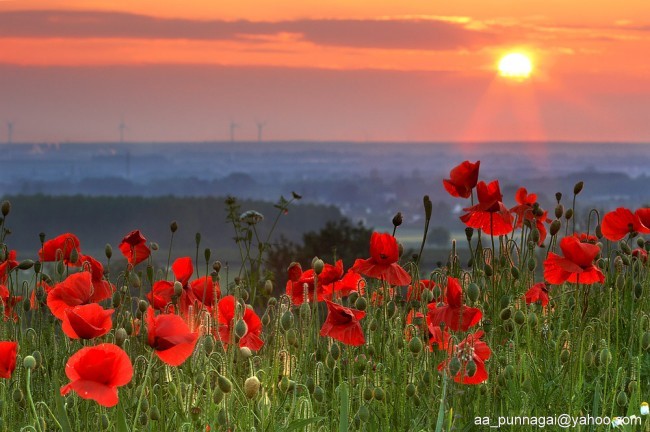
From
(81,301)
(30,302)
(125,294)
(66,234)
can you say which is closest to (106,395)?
(81,301)

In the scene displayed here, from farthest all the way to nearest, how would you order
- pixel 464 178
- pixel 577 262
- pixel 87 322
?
pixel 464 178 → pixel 577 262 → pixel 87 322

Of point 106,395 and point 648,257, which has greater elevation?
point 648,257

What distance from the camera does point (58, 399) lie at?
3139 mm

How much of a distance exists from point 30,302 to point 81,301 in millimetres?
1488

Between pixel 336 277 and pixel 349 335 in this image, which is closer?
pixel 349 335

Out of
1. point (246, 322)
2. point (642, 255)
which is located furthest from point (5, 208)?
point (642, 255)

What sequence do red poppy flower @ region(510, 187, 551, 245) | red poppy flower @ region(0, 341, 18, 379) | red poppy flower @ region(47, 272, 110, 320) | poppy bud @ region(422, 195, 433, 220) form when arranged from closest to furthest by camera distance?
red poppy flower @ region(0, 341, 18, 379), red poppy flower @ region(47, 272, 110, 320), poppy bud @ region(422, 195, 433, 220), red poppy flower @ region(510, 187, 551, 245)

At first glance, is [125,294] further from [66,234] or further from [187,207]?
[187,207]

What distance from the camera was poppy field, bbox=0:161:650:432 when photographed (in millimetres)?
3482

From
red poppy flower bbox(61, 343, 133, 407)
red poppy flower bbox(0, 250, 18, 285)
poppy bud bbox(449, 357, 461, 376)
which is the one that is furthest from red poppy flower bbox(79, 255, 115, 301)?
poppy bud bbox(449, 357, 461, 376)

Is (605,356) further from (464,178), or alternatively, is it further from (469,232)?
(469,232)

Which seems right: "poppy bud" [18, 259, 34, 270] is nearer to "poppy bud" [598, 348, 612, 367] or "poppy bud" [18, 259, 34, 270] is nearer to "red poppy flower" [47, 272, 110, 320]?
"red poppy flower" [47, 272, 110, 320]

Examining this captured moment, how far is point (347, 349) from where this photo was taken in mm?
4512

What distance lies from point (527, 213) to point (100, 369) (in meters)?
3.20
